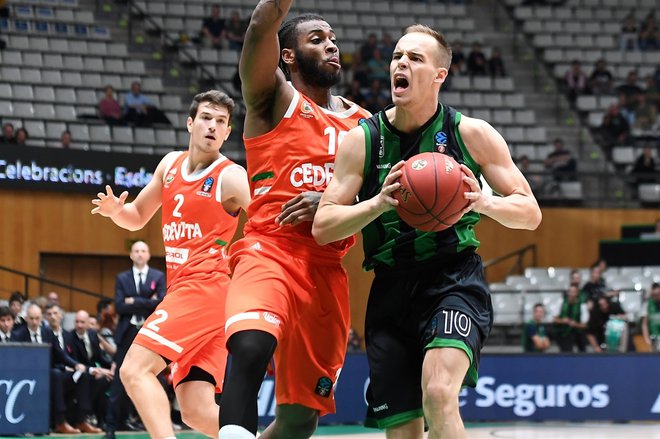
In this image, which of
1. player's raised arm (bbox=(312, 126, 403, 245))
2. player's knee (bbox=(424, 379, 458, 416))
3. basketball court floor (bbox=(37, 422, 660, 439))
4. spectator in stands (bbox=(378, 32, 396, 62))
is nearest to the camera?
player's knee (bbox=(424, 379, 458, 416))

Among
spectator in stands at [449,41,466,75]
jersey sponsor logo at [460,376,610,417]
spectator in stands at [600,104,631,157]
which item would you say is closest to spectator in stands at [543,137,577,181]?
spectator in stands at [600,104,631,157]

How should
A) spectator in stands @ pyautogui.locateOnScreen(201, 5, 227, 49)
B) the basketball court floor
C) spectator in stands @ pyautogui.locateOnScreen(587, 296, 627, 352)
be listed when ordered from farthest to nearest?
spectator in stands @ pyautogui.locateOnScreen(201, 5, 227, 49) < spectator in stands @ pyautogui.locateOnScreen(587, 296, 627, 352) < the basketball court floor

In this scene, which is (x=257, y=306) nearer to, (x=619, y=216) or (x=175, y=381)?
(x=175, y=381)

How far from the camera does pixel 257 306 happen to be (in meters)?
5.16

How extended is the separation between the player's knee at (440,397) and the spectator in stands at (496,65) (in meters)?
19.1

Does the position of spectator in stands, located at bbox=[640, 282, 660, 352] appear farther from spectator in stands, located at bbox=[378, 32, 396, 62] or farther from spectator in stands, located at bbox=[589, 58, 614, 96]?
spectator in stands, located at bbox=[378, 32, 396, 62]

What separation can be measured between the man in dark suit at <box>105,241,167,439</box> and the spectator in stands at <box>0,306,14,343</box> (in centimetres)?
202

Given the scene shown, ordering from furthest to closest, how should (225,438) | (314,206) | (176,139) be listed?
(176,139)
(314,206)
(225,438)

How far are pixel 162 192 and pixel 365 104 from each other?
539 inches

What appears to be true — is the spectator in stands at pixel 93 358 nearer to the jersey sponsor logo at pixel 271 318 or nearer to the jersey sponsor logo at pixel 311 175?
the jersey sponsor logo at pixel 311 175

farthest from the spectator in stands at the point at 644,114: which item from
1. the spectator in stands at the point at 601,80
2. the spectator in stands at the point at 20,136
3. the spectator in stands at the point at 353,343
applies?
the spectator in stands at the point at 20,136

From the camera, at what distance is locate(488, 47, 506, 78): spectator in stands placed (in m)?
23.4

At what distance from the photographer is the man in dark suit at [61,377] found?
40.3ft

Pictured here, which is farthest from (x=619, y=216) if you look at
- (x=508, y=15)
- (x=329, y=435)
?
(x=329, y=435)
